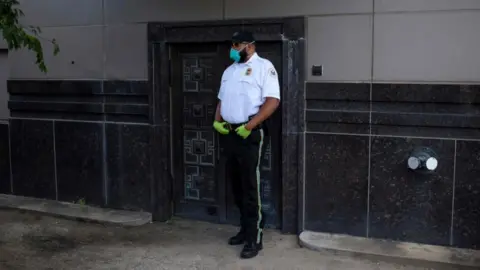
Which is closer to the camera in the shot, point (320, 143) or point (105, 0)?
point (320, 143)

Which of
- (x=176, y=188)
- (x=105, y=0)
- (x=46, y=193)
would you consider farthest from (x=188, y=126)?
(x=46, y=193)

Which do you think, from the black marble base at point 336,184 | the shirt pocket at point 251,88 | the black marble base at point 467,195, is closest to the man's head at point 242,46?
the shirt pocket at point 251,88

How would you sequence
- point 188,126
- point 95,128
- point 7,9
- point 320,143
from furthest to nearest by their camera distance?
point 95,128 < point 188,126 < point 320,143 < point 7,9

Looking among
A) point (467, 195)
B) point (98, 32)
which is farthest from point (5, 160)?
point (467, 195)

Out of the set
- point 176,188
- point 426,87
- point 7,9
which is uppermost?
point 7,9

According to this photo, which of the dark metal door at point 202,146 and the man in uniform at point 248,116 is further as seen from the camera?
the dark metal door at point 202,146

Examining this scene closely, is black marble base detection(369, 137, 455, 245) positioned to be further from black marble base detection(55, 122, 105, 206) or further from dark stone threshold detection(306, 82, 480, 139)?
black marble base detection(55, 122, 105, 206)

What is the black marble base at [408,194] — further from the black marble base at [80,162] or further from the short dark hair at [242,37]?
the black marble base at [80,162]

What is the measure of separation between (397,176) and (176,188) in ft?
8.02

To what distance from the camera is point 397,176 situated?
545cm

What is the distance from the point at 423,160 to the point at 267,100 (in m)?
1.48

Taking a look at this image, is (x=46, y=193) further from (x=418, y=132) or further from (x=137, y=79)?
(x=418, y=132)

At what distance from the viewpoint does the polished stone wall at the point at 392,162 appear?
17.1 ft

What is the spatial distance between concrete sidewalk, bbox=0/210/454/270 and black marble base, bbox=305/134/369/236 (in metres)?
0.40
